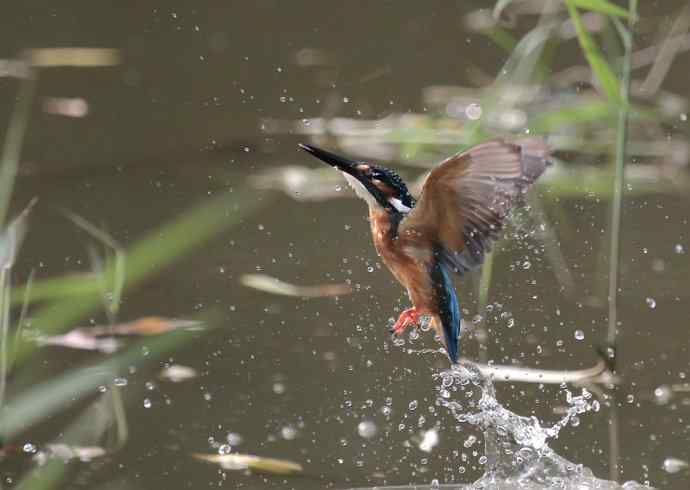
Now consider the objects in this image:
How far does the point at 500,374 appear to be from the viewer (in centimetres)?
279

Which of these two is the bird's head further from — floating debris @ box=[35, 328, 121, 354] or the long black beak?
floating debris @ box=[35, 328, 121, 354]

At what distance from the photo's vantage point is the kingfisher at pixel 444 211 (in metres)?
1.81

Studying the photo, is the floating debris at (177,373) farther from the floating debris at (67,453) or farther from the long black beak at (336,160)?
the long black beak at (336,160)

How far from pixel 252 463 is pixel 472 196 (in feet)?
2.65

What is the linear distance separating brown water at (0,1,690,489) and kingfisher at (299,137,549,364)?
1.59 feet

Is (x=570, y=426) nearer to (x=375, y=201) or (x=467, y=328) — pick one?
(x=467, y=328)

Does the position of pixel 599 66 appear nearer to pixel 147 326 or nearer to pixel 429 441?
pixel 429 441

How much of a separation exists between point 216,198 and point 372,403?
109 cm

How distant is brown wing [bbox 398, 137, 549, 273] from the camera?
5.91 ft

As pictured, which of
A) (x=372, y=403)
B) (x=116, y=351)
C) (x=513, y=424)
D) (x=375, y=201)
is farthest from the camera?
(x=116, y=351)

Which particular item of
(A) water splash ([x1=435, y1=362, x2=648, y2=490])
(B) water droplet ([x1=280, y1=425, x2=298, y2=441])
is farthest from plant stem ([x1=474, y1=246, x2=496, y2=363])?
(B) water droplet ([x1=280, y1=425, x2=298, y2=441])

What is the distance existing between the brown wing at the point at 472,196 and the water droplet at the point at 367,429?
641 millimetres

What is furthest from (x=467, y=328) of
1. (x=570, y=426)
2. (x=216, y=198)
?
(x=216, y=198)

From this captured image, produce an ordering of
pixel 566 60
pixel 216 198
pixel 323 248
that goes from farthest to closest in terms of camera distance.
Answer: pixel 566 60
pixel 216 198
pixel 323 248
